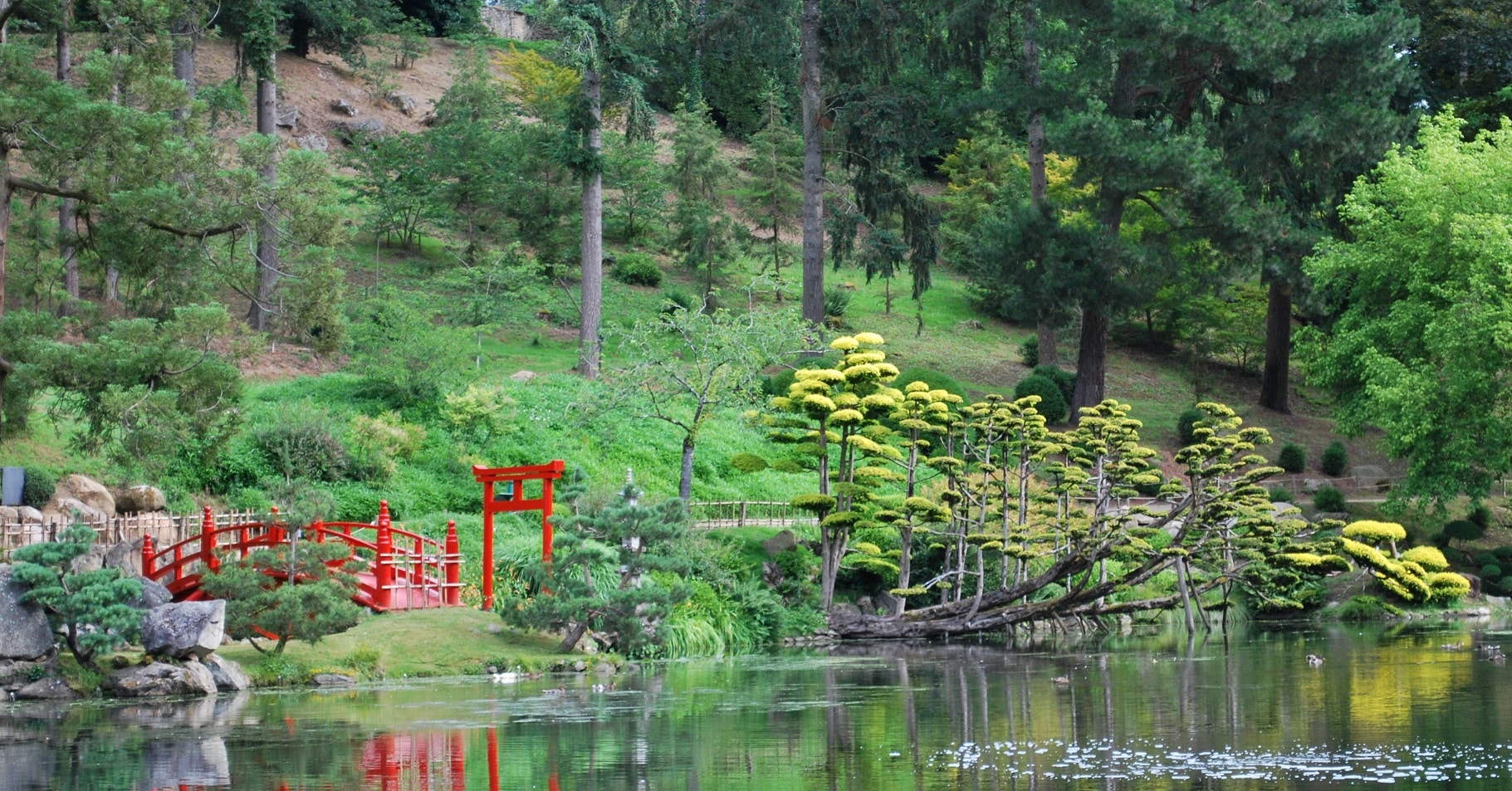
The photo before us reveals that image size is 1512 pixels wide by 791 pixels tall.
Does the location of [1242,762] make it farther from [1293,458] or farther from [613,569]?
[1293,458]

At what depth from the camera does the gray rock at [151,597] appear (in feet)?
63.5

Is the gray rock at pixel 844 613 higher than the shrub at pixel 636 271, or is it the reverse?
the shrub at pixel 636 271

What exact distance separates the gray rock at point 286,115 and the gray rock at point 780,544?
98.1 feet

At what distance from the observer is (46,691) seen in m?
18.8

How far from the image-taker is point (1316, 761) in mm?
12883

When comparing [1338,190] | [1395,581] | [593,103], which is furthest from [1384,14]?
[593,103]

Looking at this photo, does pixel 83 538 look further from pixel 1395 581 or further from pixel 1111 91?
pixel 1111 91

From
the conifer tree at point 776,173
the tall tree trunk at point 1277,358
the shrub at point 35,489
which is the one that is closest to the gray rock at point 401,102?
the conifer tree at point 776,173

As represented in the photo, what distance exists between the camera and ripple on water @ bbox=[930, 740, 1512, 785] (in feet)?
40.3

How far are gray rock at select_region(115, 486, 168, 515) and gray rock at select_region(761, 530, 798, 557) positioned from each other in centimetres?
1051

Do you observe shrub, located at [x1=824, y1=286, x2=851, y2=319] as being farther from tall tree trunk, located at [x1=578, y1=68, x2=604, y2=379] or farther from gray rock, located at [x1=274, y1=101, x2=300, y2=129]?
gray rock, located at [x1=274, y1=101, x2=300, y2=129]

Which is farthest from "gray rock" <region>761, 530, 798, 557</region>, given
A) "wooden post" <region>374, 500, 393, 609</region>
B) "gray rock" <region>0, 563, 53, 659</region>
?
"gray rock" <region>0, 563, 53, 659</region>

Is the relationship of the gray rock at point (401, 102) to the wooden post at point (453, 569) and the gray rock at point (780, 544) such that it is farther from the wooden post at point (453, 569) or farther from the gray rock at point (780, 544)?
the wooden post at point (453, 569)

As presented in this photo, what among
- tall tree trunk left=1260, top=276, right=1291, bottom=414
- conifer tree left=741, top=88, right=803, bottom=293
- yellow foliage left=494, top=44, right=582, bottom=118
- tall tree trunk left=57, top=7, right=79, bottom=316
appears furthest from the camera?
conifer tree left=741, top=88, right=803, bottom=293
